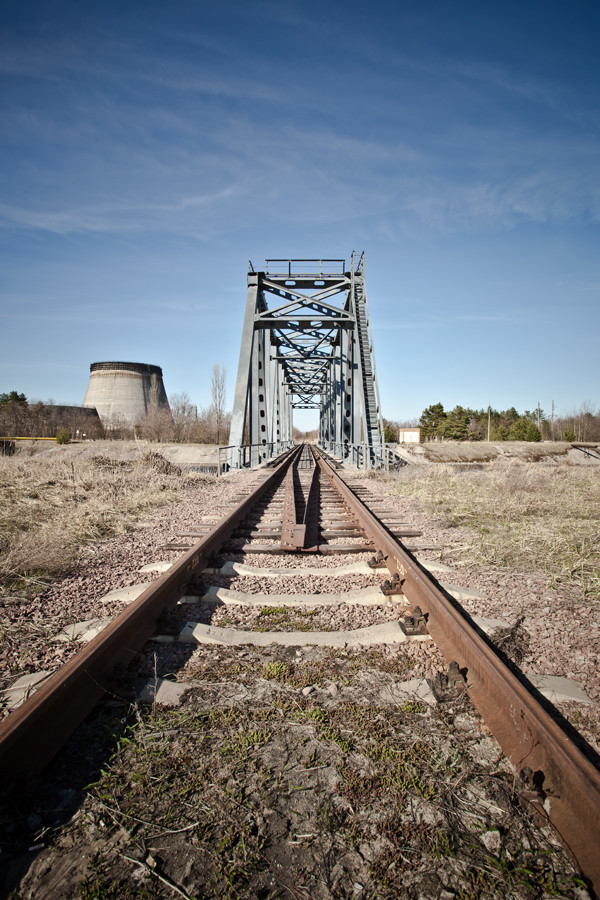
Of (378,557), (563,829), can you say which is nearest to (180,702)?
(563,829)

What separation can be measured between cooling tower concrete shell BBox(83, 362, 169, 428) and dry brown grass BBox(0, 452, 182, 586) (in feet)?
128

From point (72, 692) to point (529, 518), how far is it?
16.9 ft

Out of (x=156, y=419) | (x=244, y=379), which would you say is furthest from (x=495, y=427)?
(x=244, y=379)

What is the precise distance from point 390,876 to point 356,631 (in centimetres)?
125

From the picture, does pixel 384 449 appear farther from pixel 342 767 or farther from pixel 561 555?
pixel 342 767

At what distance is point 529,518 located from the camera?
5.46 metres

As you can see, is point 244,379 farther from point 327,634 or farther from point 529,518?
point 327,634

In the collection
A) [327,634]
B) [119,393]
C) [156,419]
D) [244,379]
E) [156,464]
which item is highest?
[119,393]

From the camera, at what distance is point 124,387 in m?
47.2

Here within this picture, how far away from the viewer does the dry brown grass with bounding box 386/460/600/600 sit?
3.65 metres

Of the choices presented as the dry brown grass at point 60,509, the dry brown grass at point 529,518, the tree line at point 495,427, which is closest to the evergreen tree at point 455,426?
the tree line at point 495,427

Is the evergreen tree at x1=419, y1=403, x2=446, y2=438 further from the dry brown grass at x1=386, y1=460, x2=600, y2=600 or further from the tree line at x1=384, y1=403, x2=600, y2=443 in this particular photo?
the dry brown grass at x1=386, y1=460, x2=600, y2=600

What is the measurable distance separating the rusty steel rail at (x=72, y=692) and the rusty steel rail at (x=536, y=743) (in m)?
1.37

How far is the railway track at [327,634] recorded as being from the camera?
1.26 m
